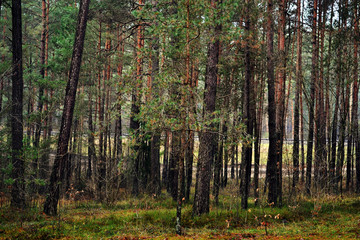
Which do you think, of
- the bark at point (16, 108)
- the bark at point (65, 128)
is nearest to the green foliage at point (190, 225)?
the bark at point (65, 128)

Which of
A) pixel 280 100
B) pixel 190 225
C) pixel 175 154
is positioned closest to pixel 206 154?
pixel 190 225

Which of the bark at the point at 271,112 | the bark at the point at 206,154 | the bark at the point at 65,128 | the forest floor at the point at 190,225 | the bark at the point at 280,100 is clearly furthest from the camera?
the bark at the point at 280,100

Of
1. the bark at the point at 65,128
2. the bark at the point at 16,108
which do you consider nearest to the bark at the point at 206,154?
the bark at the point at 65,128

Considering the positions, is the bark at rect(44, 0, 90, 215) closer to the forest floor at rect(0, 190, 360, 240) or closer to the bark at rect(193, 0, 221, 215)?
the forest floor at rect(0, 190, 360, 240)

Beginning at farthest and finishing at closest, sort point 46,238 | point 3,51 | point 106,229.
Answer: point 3,51
point 106,229
point 46,238

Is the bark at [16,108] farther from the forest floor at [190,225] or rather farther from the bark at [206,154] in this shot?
the bark at [206,154]

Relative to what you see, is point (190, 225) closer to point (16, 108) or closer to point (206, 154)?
point (206, 154)

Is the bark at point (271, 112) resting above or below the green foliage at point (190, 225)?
above

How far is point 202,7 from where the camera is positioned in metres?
6.77

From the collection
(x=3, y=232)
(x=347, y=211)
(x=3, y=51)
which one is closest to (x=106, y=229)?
(x=3, y=232)

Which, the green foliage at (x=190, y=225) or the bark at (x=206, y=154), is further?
the bark at (x=206, y=154)

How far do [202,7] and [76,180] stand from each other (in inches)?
607

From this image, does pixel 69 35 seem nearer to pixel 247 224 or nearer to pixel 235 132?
pixel 235 132

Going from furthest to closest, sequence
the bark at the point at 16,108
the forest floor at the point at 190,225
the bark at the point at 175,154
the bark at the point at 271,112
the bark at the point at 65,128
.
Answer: the bark at the point at 175,154 < the bark at the point at 271,112 < the bark at the point at 16,108 < the bark at the point at 65,128 < the forest floor at the point at 190,225
